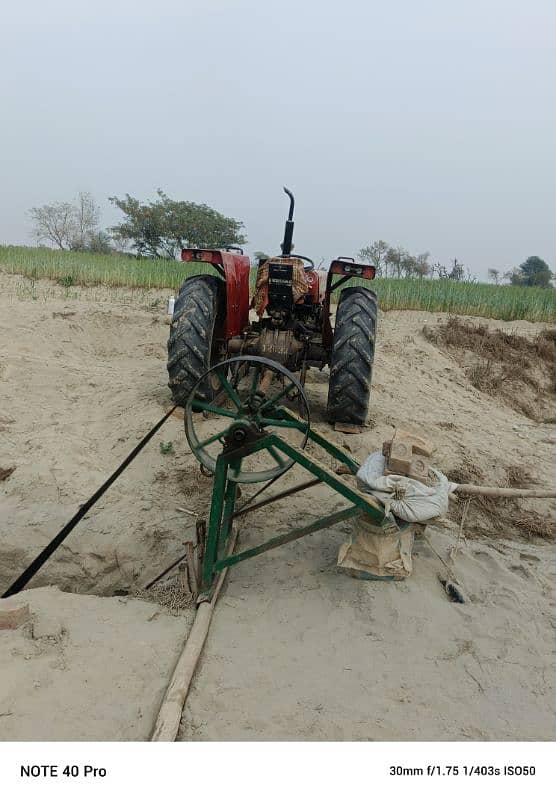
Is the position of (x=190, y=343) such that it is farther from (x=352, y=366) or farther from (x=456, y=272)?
(x=456, y=272)

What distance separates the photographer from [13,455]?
179 inches

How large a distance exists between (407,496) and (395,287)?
940 cm

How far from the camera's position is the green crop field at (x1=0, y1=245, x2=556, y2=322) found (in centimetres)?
1072

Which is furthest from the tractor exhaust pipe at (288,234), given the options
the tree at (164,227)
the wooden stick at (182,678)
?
the tree at (164,227)

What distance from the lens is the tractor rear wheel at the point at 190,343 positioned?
4699 mm

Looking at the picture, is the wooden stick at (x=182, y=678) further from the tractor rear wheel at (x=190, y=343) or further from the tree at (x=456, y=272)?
the tree at (x=456, y=272)

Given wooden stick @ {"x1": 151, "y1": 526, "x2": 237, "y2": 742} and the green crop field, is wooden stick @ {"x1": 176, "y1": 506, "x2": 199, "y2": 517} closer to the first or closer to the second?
wooden stick @ {"x1": 151, "y1": 526, "x2": 237, "y2": 742}

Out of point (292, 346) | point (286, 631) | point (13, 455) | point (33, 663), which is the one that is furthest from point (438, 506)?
point (13, 455)

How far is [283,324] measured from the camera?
5.20 meters

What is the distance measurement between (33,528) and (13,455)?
97 centimetres

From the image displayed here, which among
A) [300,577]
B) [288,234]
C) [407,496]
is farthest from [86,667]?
[288,234]

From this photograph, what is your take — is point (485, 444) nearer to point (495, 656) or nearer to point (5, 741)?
point (495, 656)

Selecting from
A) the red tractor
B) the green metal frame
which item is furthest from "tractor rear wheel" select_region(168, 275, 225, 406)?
the green metal frame

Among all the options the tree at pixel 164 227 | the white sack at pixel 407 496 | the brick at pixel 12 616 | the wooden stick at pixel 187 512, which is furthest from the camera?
the tree at pixel 164 227
